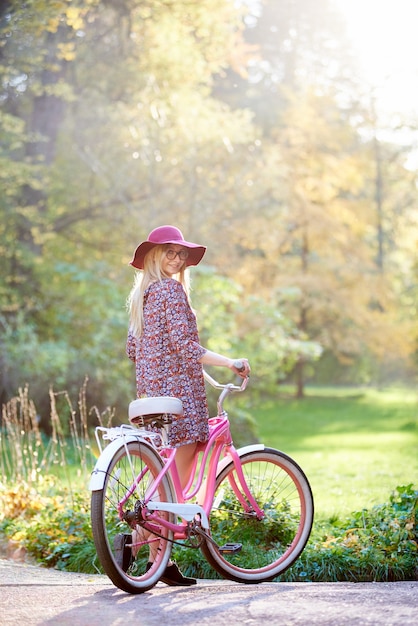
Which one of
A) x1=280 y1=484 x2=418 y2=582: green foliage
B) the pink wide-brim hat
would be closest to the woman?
the pink wide-brim hat

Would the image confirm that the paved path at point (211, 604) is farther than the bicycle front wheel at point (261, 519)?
No

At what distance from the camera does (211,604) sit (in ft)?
14.0

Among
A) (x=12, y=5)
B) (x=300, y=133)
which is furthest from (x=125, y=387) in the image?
(x=300, y=133)

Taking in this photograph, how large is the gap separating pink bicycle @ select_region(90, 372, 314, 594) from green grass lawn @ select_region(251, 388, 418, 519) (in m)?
1.91

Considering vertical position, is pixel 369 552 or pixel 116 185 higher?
pixel 116 185

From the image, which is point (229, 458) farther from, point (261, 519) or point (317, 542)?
point (317, 542)

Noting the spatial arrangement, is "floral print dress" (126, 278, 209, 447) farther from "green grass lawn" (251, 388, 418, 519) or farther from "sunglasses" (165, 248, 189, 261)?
"green grass lawn" (251, 388, 418, 519)

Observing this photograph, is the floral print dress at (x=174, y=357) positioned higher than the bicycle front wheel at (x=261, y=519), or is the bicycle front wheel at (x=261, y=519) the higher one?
the floral print dress at (x=174, y=357)

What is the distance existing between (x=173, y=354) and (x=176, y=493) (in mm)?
662

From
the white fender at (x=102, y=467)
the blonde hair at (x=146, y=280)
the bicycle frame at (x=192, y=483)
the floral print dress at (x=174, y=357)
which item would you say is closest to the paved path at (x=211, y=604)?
the bicycle frame at (x=192, y=483)

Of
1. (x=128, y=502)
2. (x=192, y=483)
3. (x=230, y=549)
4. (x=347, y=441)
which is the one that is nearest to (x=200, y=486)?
(x=192, y=483)

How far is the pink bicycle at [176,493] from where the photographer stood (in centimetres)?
447

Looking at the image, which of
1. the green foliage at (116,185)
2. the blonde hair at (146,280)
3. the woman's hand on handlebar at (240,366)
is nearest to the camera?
the woman's hand on handlebar at (240,366)

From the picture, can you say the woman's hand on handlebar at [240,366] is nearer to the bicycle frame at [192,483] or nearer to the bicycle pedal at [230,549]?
the bicycle frame at [192,483]
